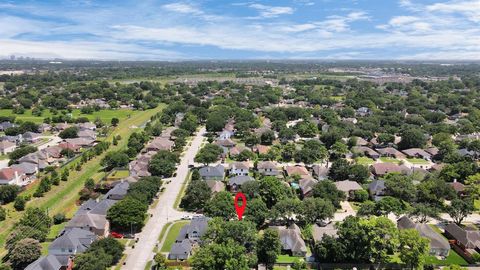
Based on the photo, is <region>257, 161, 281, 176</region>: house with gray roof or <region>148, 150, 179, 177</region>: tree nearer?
<region>148, 150, 179, 177</region>: tree

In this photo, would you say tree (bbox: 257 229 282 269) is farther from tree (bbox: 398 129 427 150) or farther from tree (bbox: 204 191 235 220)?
tree (bbox: 398 129 427 150)

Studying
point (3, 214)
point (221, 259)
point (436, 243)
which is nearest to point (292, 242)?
point (221, 259)

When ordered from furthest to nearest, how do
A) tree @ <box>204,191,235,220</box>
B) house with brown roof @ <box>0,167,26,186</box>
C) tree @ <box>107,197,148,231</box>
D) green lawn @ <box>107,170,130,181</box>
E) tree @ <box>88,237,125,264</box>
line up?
green lawn @ <box>107,170,130,181</box>
house with brown roof @ <box>0,167,26,186</box>
tree @ <box>204,191,235,220</box>
tree @ <box>107,197,148,231</box>
tree @ <box>88,237,125,264</box>

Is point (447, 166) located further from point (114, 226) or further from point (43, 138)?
point (43, 138)

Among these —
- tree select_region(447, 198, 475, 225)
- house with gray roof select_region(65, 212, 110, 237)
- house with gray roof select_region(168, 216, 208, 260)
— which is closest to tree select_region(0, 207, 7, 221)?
house with gray roof select_region(65, 212, 110, 237)

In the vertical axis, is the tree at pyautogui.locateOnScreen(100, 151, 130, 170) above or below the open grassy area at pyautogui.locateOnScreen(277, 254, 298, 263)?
above

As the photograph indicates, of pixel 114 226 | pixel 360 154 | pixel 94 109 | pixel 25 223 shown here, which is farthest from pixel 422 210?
pixel 94 109

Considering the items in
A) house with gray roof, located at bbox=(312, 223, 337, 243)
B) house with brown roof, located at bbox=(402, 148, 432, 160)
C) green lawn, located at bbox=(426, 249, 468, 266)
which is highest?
house with gray roof, located at bbox=(312, 223, 337, 243)
